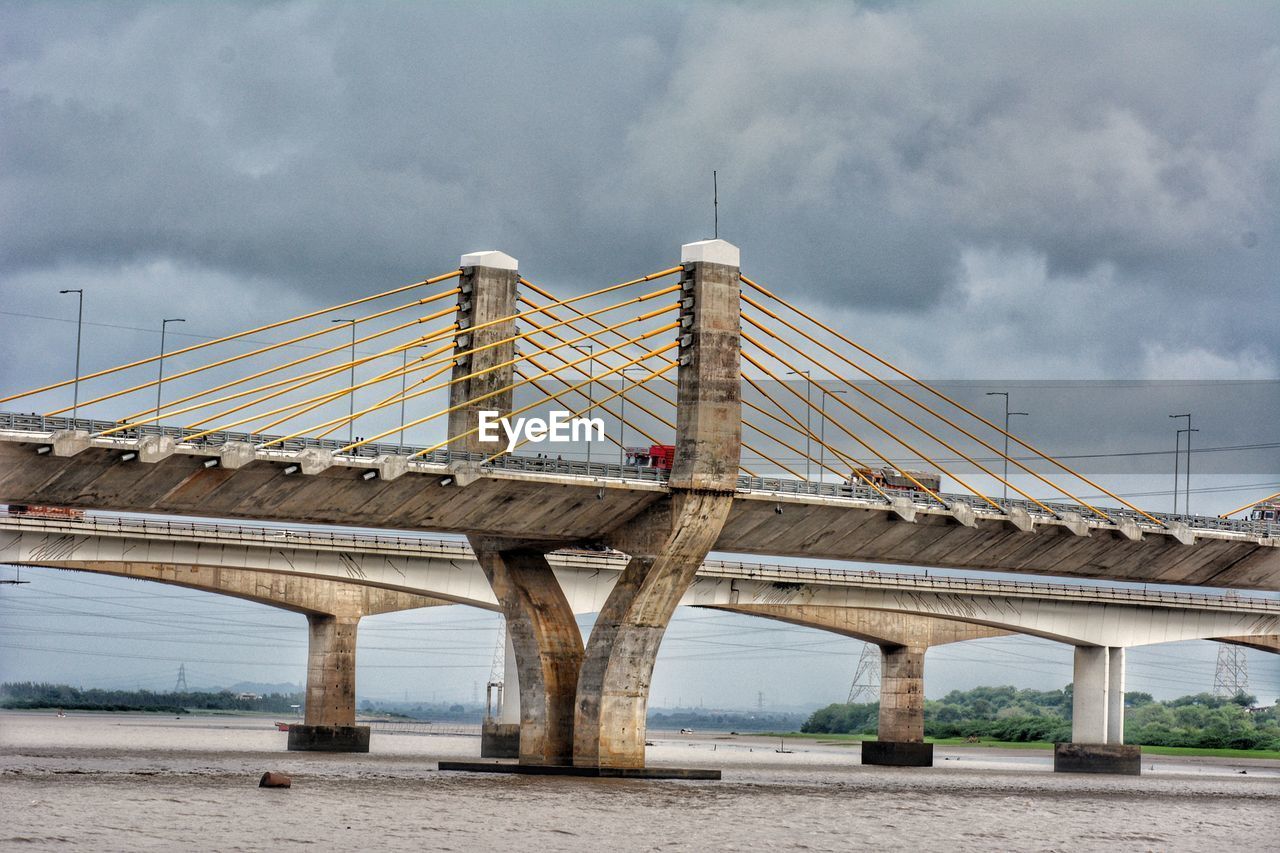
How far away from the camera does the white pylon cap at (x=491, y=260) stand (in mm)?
72688

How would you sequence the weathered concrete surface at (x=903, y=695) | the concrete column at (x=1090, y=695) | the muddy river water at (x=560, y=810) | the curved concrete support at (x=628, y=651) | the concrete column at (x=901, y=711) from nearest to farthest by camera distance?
the muddy river water at (x=560, y=810), the curved concrete support at (x=628, y=651), the concrete column at (x=1090, y=695), the concrete column at (x=901, y=711), the weathered concrete surface at (x=903, y=695)

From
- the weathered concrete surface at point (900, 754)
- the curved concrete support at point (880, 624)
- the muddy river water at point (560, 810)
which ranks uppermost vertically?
the curved concrete support at point (880, 624)

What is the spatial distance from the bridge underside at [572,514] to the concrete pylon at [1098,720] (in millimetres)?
19875

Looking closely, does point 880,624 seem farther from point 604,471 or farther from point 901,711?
point 604,471

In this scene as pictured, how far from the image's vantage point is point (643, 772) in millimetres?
71375

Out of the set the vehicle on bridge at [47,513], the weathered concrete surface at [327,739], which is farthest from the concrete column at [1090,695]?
the vehicle on bridge at [47,513]

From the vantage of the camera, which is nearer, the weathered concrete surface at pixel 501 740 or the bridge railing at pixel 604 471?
the bridge railing at pixel 604 471

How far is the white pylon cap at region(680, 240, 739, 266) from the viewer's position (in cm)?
7038

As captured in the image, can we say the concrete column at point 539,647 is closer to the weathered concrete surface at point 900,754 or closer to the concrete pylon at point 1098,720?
the weathered concrete surface at point 900,754

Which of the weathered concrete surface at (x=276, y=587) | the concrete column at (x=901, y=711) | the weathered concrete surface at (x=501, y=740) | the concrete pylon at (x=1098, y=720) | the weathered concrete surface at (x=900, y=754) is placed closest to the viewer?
the weathered concrete surface at (x=276, y=587)

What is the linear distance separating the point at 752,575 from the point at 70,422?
46857mm

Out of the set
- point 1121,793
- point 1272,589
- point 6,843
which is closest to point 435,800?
point 6,843

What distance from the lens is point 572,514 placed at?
69.9 m

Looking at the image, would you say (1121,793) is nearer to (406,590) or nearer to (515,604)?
(515,604)
